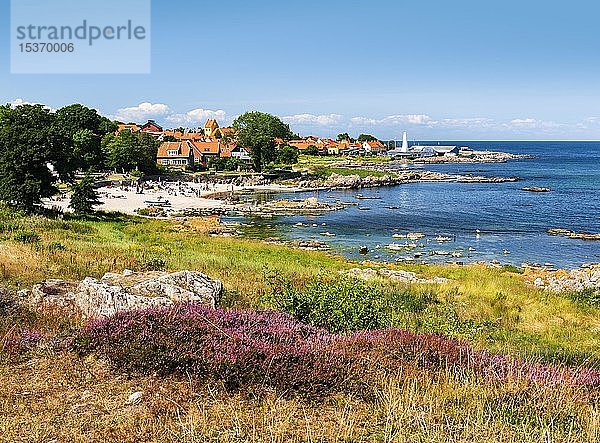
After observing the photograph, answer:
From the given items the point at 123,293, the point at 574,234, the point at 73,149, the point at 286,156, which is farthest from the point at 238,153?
the point at 123,293

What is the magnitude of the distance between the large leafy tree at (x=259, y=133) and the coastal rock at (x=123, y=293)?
9547cm

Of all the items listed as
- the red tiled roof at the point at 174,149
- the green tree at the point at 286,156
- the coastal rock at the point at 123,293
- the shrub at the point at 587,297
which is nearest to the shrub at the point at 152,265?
the coastal rock at the point at 123,293

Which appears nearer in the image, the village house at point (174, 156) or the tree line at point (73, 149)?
the tree line at point (73, 149)

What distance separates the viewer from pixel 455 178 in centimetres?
11625

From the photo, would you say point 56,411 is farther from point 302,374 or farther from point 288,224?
point 288,224

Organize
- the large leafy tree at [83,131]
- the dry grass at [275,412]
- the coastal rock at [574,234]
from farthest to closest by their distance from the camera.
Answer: the large leafy tree at [83,131] → the coastal rock at [574,234] → the dry grass at [275,412]

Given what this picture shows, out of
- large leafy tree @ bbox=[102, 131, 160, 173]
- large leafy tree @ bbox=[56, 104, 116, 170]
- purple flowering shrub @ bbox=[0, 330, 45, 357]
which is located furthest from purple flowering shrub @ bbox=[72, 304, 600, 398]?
large leafy tree @ bbox=[102, 131, 160, 173]

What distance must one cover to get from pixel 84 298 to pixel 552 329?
12.0m

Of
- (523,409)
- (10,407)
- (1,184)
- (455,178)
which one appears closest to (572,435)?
(523,409)

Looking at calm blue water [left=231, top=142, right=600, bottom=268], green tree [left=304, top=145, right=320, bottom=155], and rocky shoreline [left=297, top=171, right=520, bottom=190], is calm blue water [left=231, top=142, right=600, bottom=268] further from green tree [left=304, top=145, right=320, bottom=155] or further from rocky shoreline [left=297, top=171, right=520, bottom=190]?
green tree [left=304, top=145, right=320, bottom=155]

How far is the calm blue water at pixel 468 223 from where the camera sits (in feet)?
134

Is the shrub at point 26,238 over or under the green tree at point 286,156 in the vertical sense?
under

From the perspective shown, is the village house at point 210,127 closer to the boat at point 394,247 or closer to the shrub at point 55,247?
the boat at point 394,247

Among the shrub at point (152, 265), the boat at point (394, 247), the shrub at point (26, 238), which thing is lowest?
the boat at point (394, 247)
